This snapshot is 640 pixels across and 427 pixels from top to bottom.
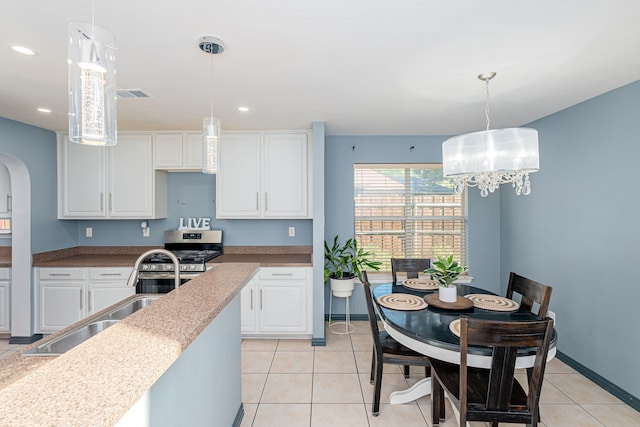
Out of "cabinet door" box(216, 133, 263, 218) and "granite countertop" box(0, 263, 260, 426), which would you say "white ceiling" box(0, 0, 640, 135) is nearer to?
"cabinet door" box(216, 133, 263, 218)

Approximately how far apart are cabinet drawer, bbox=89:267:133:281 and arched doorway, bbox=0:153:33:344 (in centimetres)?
66

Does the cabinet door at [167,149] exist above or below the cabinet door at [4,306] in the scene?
above

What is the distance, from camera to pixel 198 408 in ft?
4.72

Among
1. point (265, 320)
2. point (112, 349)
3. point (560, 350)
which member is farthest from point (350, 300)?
point (112, 349)

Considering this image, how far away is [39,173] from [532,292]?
5.03 metres

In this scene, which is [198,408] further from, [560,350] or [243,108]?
[560,350]

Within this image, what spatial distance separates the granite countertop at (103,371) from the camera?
1.94ft

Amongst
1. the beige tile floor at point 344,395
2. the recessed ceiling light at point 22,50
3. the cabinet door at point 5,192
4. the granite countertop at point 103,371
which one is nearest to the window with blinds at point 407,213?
the beige tile floor at point 344,395

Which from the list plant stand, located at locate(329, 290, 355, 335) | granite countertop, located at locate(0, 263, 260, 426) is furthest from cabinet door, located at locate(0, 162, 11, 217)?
plant stand, located at locate(329, 290, 355, 335)

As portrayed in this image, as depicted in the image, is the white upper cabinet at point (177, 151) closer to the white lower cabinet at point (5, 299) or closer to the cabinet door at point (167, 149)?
the cabinet door at point (167, 149)

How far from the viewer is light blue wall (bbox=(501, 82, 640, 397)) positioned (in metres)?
2.43

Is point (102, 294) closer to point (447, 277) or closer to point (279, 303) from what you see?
point (279, 303)

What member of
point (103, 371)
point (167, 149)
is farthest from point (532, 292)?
point (167, 149)

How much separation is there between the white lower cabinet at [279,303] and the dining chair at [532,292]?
198 cm
